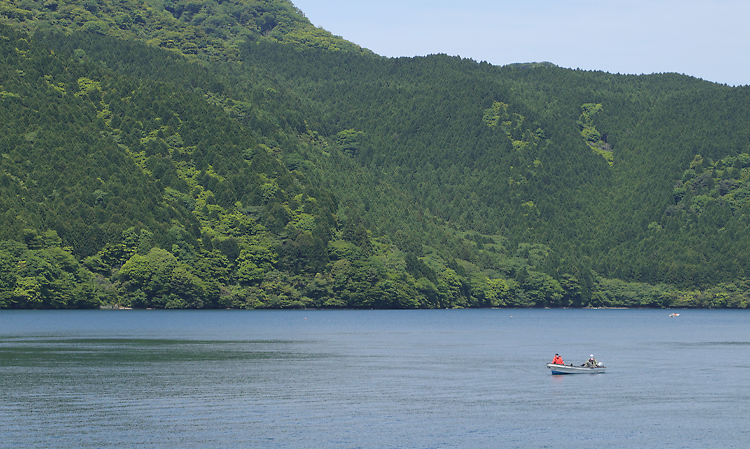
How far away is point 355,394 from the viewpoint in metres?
79.2

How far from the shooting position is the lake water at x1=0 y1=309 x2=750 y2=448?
61500mm

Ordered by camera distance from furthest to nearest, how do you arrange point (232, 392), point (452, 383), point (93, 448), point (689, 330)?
point (689, 330), point (452, 383), point (232, 392), point (93, 448)

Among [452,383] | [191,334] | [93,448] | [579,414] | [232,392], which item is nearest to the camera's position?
[93,448]

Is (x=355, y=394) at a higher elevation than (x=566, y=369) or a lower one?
higher

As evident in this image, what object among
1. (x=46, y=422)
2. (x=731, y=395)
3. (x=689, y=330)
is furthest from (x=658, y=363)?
(x=689, y=330)

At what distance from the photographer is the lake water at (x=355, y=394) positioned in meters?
61.5

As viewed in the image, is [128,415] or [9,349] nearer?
[128,415]

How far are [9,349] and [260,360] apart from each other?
3005 centimetres

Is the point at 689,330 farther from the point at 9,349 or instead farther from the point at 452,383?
the point at 9,349

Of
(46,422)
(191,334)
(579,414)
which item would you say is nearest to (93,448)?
(46,422)

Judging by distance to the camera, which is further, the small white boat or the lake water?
the small white boat

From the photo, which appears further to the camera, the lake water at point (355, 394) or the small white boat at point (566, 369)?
the small white boat at point (566, 369)

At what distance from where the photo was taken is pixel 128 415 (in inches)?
2621

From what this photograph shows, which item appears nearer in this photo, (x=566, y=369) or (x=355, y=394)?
(x=355, y=394)
